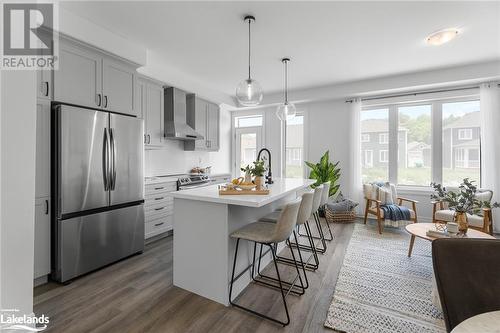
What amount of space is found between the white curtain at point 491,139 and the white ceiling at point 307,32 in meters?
0.68

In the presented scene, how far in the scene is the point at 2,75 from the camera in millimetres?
1591

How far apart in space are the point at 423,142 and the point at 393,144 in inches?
19.4

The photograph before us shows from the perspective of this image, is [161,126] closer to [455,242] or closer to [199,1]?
[199,1]

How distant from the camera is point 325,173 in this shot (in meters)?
4.94

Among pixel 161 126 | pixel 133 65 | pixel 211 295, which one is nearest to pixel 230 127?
pixel 161 126

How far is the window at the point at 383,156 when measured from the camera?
16.0 ft

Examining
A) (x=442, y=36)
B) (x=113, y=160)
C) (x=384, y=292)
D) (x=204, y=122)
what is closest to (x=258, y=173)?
(x=384, y=292)

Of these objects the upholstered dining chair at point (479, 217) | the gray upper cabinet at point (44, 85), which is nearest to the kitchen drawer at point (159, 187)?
the gray upper cabinet at point (44, 85)

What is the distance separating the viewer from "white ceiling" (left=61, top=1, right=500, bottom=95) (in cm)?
238

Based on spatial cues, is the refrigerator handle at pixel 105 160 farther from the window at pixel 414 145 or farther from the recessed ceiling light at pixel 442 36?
the window at pixel 414 145

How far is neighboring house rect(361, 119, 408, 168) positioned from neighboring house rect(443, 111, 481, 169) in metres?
0.66

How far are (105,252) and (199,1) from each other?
9.21ft

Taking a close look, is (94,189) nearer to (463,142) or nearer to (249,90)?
(249,90)

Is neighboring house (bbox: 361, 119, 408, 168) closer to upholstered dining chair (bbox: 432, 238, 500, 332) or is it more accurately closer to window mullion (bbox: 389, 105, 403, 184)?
window mullion (bbox: 389, 105, 403, 184)
